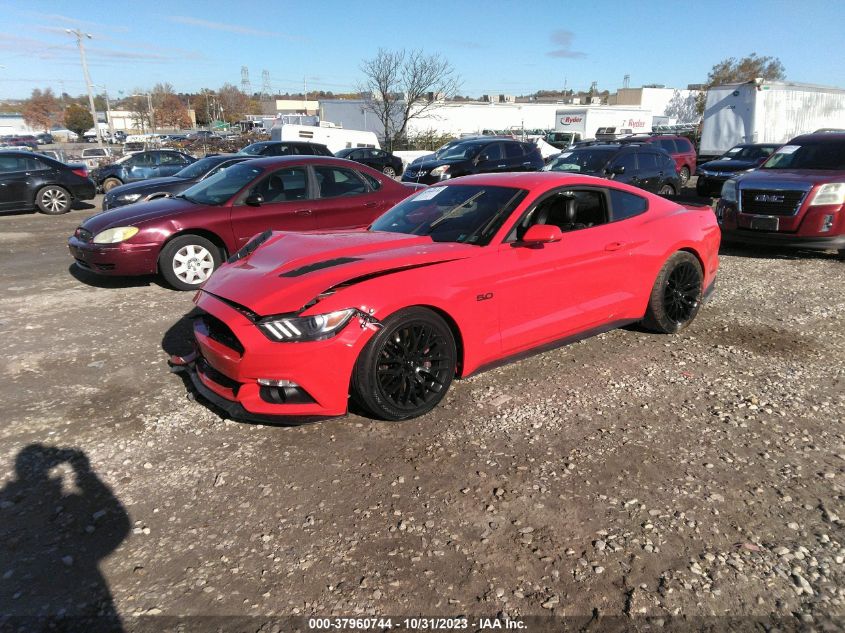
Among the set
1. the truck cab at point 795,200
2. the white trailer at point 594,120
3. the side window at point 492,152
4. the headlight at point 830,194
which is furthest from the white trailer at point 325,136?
the headlight at point 830,194

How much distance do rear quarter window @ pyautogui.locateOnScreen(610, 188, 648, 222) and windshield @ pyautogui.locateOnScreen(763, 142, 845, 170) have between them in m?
5.68

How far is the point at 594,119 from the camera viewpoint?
37281mm

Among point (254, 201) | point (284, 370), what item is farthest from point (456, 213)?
point (254, 201)

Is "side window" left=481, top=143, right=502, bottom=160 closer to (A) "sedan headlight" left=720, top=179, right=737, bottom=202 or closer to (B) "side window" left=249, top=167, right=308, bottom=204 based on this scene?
(A) "sedan headlight" left=720, top=179, right=737, bottom=202

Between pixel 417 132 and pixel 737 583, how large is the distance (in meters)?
43.4

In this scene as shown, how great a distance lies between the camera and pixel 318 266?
3.76 metres

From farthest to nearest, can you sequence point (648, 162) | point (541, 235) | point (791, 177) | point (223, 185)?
point (648, 162) < point (791, 177) < point (223, 185) < point (541, 235)

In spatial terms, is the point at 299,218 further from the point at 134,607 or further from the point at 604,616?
the point at 604,616

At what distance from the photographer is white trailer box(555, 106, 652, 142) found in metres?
37.1

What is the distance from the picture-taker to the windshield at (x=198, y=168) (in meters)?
10.8

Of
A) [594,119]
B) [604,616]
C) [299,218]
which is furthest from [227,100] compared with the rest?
[604,616]

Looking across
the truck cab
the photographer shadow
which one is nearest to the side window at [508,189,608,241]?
the photographer shadow

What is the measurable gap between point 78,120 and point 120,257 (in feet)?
345

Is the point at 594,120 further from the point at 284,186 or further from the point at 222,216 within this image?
the point at 222,216
